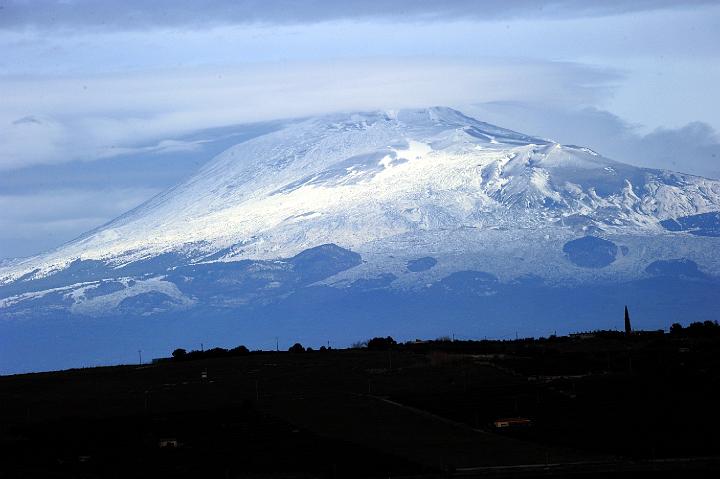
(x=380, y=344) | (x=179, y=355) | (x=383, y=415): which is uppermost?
(x=380, y=344)

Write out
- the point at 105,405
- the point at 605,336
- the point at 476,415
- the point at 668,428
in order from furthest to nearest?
the point at 605,336 → the point at 105,405 → the point at 476,415 → the point at 668,428

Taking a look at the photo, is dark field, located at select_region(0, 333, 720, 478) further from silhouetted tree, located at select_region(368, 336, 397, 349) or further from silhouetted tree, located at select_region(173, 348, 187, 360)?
silhouetted tree, located at select_region(368, 336, 397, 349)

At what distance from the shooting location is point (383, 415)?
292 ft

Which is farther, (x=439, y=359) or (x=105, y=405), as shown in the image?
(x=439, y=359)

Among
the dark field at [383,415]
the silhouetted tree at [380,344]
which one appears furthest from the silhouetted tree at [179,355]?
the silhouetted tree at [380,344]

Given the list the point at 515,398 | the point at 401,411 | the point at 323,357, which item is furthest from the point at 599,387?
the point at 323,357

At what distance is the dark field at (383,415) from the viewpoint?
75.6 m

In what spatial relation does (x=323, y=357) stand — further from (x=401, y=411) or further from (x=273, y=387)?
(x=401, y=411)

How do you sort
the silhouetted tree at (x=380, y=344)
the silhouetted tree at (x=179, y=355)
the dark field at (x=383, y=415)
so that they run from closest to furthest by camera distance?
the dark field at (x=383, y=415) → the silhouetted tree at (x=179, y=355) → the silhouetted tree at (x=380, y=344)

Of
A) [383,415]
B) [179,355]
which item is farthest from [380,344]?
[383,415]

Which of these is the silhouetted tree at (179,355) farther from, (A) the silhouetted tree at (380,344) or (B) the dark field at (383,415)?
(A) the silhouetted tree at (380,344)

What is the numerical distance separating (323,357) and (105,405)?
2448cm

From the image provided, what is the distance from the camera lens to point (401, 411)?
296ft

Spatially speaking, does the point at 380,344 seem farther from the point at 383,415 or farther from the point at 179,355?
the point at 383,415
